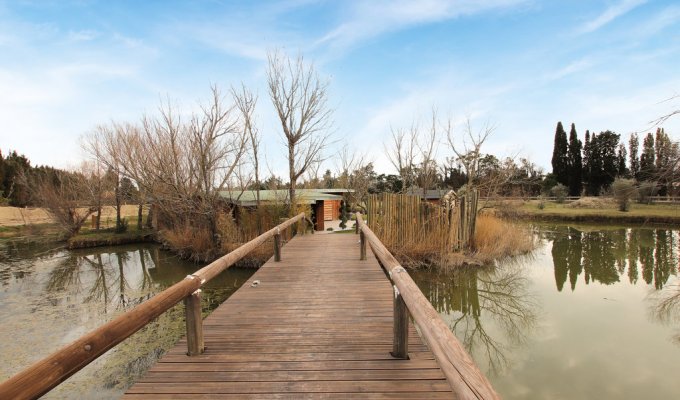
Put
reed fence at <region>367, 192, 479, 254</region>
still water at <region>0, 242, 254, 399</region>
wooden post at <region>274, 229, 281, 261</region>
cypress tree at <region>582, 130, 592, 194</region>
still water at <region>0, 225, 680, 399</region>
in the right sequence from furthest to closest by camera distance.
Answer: cypress tree at <region>582, 130, 592, 194</region> → reed fence at <region>367, 192, 479, 254</region> → wooden post at <region>274, 229, 281, 261</region> → still water at <region>0, 242, 254, 399</region> → still water at <region>0, 225, 680, 399</region>

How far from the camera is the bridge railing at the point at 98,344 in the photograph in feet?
4.46

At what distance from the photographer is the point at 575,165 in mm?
45938

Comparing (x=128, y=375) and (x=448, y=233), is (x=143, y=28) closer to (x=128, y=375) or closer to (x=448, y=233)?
(x=128, y=375)

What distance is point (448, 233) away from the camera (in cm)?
1261

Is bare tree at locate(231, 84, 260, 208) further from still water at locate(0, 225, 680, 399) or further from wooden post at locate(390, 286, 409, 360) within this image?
wooden post at locate(390, 286, 409, 360)

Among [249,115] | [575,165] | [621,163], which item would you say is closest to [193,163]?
[249,115]

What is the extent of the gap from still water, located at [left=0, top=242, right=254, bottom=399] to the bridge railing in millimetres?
3772

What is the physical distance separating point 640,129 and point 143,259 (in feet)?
63.5

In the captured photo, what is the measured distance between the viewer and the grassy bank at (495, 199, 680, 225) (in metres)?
24.1

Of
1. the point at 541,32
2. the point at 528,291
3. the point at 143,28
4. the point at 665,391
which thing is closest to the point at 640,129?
the point at 665,391

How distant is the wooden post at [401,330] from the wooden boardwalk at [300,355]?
7 centimetres

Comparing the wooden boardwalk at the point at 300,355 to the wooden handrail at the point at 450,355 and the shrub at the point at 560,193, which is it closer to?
the wooden handrail at the point at 450,355

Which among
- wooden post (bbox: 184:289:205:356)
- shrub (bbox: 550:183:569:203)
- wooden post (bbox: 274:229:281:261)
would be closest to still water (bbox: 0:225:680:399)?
wooden post (bbox: 274:229:281:261)

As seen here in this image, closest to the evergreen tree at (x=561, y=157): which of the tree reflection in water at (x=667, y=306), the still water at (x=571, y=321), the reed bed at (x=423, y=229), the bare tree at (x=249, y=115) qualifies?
the still water at (x=571, y=321)
